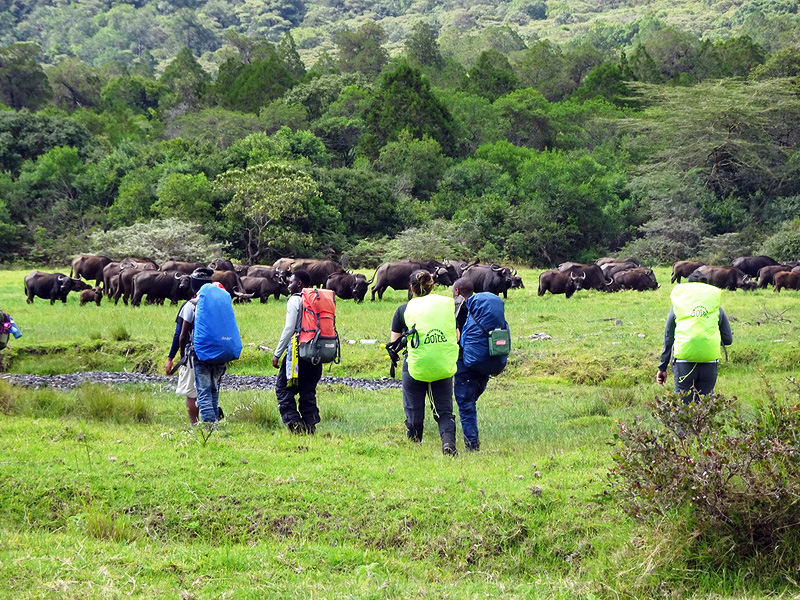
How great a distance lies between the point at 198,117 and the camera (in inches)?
2350

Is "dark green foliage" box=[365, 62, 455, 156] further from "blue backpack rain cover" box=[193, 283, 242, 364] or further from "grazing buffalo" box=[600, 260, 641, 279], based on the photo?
"blue backpack rain cover" box=[193, 283, 242, 364]

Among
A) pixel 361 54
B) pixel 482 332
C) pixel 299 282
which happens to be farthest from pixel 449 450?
pixel 361 54

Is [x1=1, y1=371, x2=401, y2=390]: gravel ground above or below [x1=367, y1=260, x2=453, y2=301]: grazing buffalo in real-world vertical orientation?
below

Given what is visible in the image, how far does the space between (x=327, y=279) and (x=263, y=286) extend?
204 centimetres

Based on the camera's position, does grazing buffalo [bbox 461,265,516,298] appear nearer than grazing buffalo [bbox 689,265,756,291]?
Yes

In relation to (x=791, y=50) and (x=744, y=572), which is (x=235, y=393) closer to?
(x=744, y=572)

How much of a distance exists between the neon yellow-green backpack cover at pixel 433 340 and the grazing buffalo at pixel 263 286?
62.4 feet

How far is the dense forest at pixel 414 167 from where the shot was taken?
140 ft

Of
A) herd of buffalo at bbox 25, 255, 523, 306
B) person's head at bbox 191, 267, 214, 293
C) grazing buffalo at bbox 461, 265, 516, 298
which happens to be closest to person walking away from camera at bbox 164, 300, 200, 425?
person's head at bbox 191, 267, 214, 293

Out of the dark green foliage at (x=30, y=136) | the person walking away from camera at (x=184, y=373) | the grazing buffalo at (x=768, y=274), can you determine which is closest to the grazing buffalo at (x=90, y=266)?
the person walking away from camera at (x=184, y=373)

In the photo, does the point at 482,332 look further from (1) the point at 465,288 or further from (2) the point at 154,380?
(2) the point at 154,380

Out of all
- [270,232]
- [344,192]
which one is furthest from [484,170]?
[270,232]

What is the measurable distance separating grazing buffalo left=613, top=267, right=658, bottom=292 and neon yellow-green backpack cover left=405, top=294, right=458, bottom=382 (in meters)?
23.2

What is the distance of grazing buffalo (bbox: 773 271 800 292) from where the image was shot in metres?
29.4
